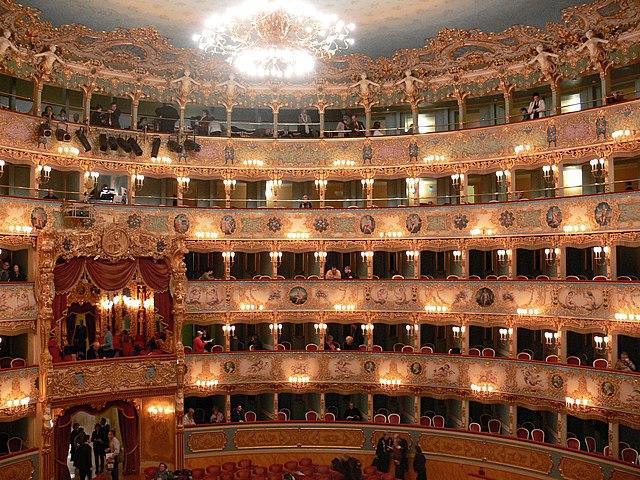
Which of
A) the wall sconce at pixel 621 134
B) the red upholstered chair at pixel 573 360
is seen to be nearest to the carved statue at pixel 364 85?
the wall sconce at pixel 621 134

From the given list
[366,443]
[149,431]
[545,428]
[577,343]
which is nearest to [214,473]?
[149,431]

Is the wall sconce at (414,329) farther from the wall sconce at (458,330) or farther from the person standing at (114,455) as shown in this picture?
the person standing at (114,455)

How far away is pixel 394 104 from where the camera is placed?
27922 millimetres

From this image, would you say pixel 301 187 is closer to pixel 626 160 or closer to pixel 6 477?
pixel 626 160

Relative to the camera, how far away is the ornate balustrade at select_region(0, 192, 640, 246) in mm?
22172

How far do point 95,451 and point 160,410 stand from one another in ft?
9.44

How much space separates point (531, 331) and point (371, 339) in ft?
20.0

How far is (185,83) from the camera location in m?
26.7

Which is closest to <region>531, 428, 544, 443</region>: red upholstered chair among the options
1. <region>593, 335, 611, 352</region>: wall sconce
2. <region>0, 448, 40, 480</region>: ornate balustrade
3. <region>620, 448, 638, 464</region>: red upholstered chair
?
<region>620, 448, 638, 464</region>: red upholstered chair

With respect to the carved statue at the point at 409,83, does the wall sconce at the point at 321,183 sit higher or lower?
lower

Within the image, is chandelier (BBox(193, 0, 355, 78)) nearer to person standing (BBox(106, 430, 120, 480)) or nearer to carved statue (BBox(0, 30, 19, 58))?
carved statue (BBox(0, 30, 19, 58))

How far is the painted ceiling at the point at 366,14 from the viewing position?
67.5 ft

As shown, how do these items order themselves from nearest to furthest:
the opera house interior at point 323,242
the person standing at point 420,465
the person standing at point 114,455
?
the opera house interior at point 323,242 < the person standing at point 114,455 < the person standing at point 420,465

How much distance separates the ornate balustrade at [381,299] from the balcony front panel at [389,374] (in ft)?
4.79
